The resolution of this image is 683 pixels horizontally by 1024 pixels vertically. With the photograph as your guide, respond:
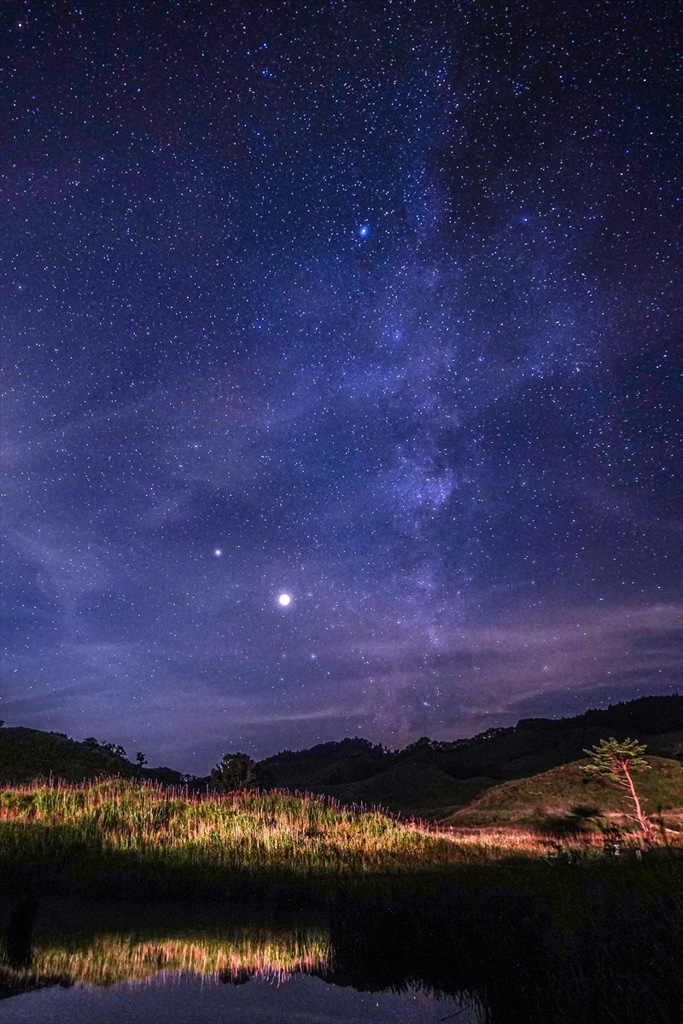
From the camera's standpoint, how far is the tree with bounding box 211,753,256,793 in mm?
24891

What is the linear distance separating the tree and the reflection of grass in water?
18.2 metres

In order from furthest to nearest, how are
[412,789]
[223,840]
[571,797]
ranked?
[412,789] → [571,797] → [223,840]

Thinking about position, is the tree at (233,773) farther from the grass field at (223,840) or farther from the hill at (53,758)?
the hill at (53,758)

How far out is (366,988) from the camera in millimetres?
5676

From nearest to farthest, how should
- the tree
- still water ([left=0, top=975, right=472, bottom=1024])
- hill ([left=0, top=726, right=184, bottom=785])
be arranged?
still water ([left=0, top=975, right=472, bottom=1024]) → the tree → hill ([left=0, top=726, right=184, bottom=785])

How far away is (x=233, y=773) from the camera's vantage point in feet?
83.9

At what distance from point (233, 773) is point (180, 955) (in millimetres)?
20268

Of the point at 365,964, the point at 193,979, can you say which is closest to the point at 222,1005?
the point at 193,979

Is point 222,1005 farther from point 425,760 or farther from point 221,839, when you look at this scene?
point 425,760

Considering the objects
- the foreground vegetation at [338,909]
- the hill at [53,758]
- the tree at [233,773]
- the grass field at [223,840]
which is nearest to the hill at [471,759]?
the hill at [53,758]

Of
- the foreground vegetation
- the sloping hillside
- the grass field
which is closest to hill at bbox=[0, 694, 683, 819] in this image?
the sloping hillside

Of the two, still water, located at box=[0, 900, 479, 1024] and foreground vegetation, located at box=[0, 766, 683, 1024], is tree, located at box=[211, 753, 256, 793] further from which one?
still water, located at box=[0, 900, 479, 1024]

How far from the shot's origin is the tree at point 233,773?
24.9m

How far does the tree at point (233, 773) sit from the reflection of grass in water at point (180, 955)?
18.2m
